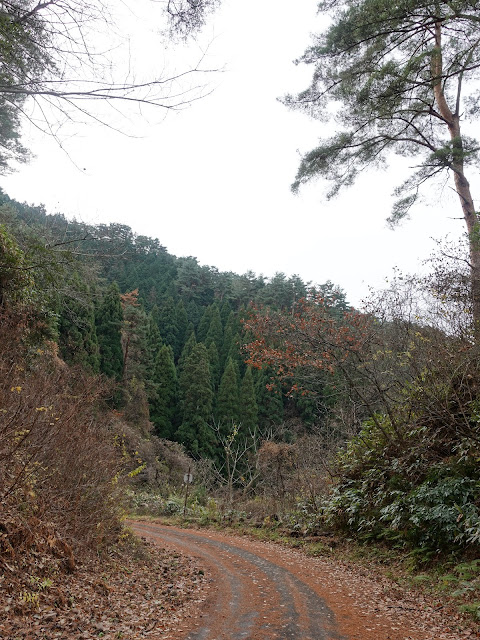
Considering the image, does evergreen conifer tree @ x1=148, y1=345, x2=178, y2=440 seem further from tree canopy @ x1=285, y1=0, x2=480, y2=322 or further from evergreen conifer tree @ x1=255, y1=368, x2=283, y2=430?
tree canopy @ x1=285, y1=0, x2=480, y2=322

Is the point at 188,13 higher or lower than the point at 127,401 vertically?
higher

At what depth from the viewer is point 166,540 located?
35.5 ft

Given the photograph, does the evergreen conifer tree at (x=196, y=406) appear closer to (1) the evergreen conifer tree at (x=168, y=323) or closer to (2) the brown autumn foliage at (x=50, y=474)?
(1) the evergreen conifer tree at (x=168, y=323)

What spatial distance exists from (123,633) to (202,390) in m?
32.9

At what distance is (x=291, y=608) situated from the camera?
18.0 ft

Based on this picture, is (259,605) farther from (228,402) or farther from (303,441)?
(228,402)

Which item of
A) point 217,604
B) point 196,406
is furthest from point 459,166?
point 196,406

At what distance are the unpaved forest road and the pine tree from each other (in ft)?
74.3

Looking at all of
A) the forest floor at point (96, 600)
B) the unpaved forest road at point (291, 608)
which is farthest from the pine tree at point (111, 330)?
the forest floor at point (96, 600)

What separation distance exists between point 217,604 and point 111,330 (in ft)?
86.7

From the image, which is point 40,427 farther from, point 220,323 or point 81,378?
point 220,323

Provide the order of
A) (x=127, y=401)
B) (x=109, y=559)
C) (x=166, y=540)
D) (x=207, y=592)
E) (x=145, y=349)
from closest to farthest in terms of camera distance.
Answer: (x=207, y=592), (x=109, y=559), (x=166, y=540), (x=127, y=401), (x=145, y=349)

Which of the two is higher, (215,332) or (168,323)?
(168,323)

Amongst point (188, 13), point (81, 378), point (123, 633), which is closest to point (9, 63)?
point (188, 13)
